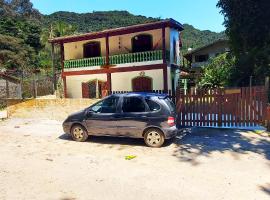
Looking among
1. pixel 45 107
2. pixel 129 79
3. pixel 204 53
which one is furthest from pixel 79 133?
A: pixel 204 53

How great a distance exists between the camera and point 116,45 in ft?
83.5

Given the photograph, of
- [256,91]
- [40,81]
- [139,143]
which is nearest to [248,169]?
[139,143]

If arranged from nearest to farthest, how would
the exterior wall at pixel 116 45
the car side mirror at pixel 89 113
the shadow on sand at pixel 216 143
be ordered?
1. the shadow on sand at pixel 216 143
2. the car side mirror at pixel 89 113
3. the exterior wall at pixel 116 45

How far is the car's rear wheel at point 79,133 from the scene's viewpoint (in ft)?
33.7

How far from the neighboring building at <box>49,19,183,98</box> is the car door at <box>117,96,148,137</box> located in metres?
12.5

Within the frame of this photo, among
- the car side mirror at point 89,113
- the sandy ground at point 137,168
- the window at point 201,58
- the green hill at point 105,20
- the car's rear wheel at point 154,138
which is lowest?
the sandy ground at point 137,168

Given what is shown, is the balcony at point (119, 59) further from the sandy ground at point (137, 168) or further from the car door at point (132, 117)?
the car door at point (132, 117)

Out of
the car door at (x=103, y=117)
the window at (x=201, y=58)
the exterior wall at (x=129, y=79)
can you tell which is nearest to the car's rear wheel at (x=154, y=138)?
the car door at (x=103, y=117)

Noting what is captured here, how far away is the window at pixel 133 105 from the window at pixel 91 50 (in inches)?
684

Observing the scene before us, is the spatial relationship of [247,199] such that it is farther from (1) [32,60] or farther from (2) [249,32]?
(1) [32,60]

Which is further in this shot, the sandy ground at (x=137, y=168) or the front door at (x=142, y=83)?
the front door at (x=142, y=83)

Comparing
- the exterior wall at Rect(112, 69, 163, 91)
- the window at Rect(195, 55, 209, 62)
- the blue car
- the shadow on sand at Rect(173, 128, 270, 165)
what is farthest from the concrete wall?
the window at Rect(195, 55, 209, 62)

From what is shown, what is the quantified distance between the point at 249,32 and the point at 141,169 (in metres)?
12.1

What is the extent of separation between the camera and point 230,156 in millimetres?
8156
